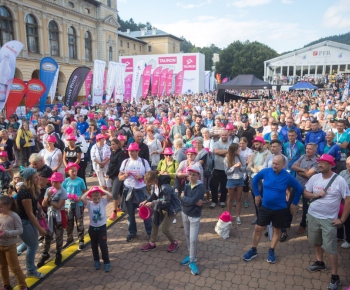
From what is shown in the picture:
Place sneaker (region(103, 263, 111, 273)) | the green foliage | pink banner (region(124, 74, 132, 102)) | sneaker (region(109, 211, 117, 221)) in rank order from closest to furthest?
sneaker (region(103, 263, 111, 273)) → sneaker (region(109, 211, 117, 221)) → pink banner (region(124, 74, 132, 102)) → the green foliage

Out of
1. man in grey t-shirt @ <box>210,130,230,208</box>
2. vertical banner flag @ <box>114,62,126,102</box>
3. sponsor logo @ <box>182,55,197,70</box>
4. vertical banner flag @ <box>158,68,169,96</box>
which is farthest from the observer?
sponsor logo @ <box>182,55,197,70</box>

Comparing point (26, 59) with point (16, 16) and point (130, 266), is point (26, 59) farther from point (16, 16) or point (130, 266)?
point (130, 266)

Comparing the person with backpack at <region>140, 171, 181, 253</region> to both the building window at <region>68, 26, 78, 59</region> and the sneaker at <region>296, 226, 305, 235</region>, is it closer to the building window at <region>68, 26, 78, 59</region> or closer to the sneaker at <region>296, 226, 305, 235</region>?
the sneaker at <region>296, 226, 305, 235</region>

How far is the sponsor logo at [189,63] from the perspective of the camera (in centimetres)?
3612

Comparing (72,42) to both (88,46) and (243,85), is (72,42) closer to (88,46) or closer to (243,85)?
(88,46)

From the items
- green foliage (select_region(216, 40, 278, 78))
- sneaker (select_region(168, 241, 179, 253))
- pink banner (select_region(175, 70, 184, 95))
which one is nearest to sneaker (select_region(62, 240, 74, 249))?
sneaker (select_region(168, 241, 179, 253))

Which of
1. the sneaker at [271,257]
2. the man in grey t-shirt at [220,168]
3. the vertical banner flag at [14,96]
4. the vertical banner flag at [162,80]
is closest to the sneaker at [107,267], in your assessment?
the sneaker at [271,257]

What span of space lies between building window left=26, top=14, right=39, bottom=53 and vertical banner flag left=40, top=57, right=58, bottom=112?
2028cm

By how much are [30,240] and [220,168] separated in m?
4.05

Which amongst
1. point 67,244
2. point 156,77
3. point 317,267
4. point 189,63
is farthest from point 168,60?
point 317,267

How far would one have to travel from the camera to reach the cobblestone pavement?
154 inches

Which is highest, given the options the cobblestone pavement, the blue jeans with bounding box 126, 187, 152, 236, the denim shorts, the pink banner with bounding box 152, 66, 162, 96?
the pink banner with bounding box 152, 66, 162, 96

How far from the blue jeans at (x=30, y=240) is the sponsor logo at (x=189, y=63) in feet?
114

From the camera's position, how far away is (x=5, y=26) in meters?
26.1
